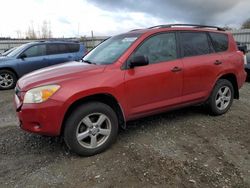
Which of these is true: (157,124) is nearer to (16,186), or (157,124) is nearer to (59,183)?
(59,183)

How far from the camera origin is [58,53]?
33.9ft

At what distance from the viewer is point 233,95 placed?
5629 mm

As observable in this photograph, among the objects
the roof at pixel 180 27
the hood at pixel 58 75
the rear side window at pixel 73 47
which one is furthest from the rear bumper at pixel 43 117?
the rear side window at pixel 73 47

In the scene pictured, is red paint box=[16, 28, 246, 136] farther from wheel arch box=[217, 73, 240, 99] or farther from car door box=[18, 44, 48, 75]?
car door box=[18, 44, 48, 75]

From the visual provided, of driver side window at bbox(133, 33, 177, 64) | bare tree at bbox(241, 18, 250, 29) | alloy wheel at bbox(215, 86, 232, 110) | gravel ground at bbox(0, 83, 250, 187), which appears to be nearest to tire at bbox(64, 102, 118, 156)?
gravel ground at bbox(0, 83, 250, 187)

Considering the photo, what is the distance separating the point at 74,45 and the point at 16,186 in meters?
8.15

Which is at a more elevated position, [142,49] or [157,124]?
[142,49]

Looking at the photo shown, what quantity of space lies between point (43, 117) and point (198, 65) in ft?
9.23

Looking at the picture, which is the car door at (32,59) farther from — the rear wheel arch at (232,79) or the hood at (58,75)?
the rear wheel arch at (232,79)

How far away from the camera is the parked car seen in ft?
30.3

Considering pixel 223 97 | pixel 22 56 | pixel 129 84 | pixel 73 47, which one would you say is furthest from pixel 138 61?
pixel 73 47

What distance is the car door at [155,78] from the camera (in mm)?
4074

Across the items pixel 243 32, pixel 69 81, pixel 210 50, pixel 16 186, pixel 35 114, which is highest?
pixel 243 32

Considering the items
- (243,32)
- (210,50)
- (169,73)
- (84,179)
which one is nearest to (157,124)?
(169,73)
